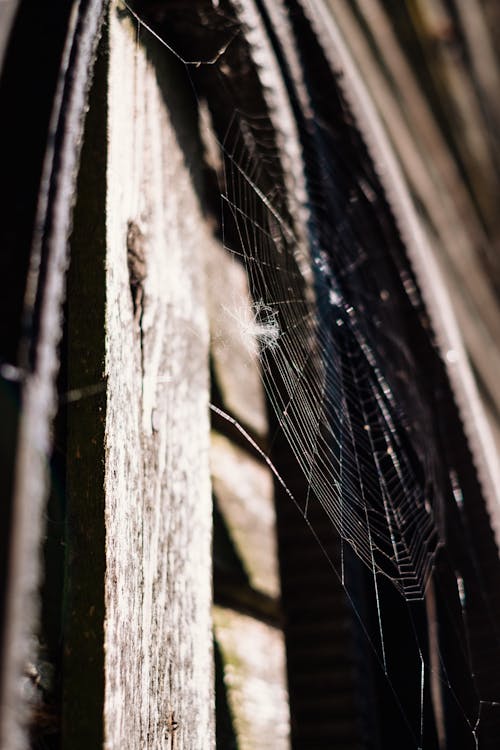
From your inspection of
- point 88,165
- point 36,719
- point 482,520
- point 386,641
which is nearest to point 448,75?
point 482,520

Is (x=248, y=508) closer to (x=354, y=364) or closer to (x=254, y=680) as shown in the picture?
(x=254, y=680)

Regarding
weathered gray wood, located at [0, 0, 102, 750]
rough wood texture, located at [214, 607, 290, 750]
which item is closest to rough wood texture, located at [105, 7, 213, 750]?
weathered gray wood, located at [0, 0, 102, 750]

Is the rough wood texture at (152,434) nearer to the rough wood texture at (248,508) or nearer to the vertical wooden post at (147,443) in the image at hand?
the vertical wooden post at (147,443)

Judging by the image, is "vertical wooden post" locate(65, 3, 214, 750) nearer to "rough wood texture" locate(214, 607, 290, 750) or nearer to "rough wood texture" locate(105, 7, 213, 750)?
"rough wood texture" locate(105, 7, 213, 750)

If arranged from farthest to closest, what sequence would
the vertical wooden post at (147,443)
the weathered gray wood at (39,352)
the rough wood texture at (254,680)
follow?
the rough wood texture at (254,680) → the vertical wooden post at (147,443) → the weathered gray wood at (39,352)

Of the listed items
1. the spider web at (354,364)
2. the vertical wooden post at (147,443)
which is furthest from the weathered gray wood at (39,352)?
the spider web at (354,364)

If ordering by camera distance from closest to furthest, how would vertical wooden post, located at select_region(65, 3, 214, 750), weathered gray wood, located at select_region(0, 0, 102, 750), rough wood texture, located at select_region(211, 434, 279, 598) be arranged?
weathered gray wood, located at select_region(0, 0, 102, 750) → vertical wooden post, located at select_region(65, 3, 214, 750) → rough wood texture, located at select_region(211, 434, 279, 598)

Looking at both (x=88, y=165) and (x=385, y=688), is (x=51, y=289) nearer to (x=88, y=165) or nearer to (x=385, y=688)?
(x=88, y=165)
